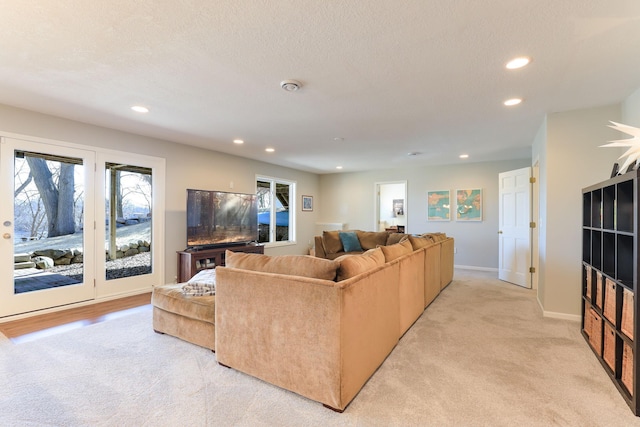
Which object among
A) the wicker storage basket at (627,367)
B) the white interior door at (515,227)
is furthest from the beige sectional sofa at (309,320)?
the white interior door at (515,227)

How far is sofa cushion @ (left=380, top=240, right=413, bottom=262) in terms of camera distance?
2.58 m

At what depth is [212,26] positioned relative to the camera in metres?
1.76

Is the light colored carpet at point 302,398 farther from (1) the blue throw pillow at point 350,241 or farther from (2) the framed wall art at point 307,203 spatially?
(2) the framed wall art at point 307,203

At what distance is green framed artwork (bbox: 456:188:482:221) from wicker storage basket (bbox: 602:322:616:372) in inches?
167

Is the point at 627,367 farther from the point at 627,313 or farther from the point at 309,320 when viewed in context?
the point at 309,320

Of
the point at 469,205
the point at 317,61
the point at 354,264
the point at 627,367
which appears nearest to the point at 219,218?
the point at 317,61

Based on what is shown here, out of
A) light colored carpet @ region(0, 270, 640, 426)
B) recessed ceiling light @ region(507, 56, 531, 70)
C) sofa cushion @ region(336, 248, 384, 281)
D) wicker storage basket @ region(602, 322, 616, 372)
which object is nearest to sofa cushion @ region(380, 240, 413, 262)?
sofa cushion @ region(336, 248, 384, 281)

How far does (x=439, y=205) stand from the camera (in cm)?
662

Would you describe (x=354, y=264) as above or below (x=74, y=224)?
below

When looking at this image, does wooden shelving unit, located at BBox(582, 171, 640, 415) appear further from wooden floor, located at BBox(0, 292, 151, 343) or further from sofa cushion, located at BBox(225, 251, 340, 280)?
wooden floor, located at BBox(0, 292, 151, 343)

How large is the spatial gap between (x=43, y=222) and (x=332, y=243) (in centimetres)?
421

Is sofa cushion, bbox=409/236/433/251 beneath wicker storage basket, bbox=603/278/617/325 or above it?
above

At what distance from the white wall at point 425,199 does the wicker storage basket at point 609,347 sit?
4099mm

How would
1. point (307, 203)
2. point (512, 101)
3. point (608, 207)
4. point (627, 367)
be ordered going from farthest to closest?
1. point (307, 203)
2. point (512, 101)
3. point (608, 207)
4. point (627, 367)
